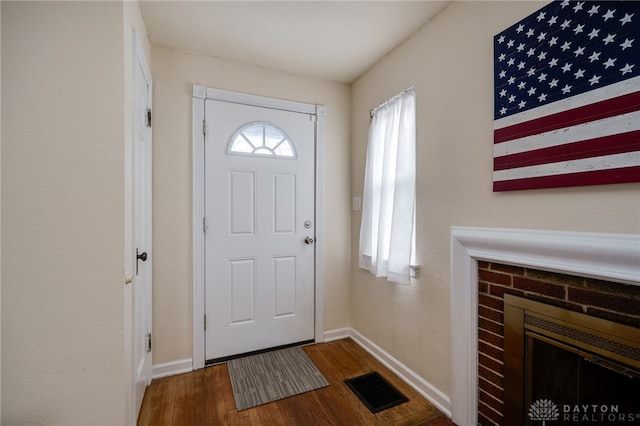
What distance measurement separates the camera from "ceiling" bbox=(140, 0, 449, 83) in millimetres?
1705

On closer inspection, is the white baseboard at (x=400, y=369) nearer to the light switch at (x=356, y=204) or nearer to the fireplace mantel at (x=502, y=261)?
the fireplace mantel at (x=502, y=261)

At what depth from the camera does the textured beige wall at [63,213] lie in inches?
45.7

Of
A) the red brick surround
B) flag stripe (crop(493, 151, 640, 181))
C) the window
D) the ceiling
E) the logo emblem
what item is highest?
the ceiling

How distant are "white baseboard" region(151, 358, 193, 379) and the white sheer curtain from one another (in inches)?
62.7

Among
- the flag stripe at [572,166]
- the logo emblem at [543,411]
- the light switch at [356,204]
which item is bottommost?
the logo emblem at [543,411]

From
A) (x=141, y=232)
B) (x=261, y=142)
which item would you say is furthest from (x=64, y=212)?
(x=261, y=142)

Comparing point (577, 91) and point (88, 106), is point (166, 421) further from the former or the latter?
point (577, 91)

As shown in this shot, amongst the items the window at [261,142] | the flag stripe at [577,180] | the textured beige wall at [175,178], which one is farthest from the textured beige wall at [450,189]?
the textured beige wall at [175,178]

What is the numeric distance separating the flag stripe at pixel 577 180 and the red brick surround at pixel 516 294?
384 mm

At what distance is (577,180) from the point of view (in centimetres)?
110

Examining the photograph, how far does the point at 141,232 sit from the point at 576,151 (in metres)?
2.29

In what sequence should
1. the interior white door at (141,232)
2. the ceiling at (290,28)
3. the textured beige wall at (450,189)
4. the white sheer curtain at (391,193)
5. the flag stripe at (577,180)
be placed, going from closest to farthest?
the flag stripe at (577,180) < the textured beige wall at (450,189) < the interior white door at (141,232) < the ceiling at (290,28) < the white sheer curtain at (391,193)

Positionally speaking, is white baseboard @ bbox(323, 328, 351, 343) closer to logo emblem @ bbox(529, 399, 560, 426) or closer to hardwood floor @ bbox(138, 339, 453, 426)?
hardwood floor @ bbox(138, 339, 453, 426)

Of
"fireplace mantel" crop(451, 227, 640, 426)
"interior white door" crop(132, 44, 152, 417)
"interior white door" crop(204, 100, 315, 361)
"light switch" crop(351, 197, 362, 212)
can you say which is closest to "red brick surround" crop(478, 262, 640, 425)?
"fireplace mantel" crop(451, 227, 640, 426)
